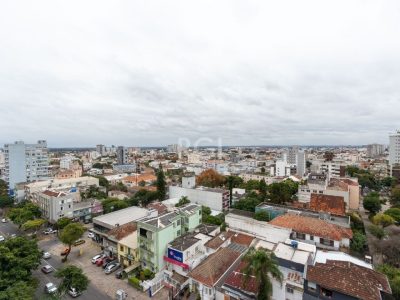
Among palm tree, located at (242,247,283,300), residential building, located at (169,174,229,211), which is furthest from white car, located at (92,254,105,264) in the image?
residential building, located at (169,174,229,211)

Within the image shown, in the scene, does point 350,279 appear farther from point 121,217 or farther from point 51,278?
point 121,217

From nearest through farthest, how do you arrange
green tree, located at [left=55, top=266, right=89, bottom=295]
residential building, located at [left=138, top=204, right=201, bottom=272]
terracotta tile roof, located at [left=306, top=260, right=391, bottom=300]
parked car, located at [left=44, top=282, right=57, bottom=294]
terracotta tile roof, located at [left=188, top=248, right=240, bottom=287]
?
terracotta tile roof, located at [left=306, top=260, right=391, bottom=300], terracotta tile roof, located at [left=188, top=248, right=240, bottom=287], green tree, located at [left=55, top=266, right=89, bottom=295], parked car, located at [left=44, top=282, right=57, bottom=294], residential building, located at [left=138, top=204, right=201, bottom=272]

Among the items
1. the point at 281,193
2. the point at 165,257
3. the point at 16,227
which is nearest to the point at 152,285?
the point at 165,257

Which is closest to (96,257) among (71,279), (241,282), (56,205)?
(71,279)

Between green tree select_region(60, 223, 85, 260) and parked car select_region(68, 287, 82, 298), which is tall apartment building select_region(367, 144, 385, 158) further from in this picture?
parked car select_region(68, 287, 82, 298)

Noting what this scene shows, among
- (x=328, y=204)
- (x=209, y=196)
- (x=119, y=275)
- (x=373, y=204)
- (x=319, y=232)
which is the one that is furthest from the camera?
(x=209, y=196)
